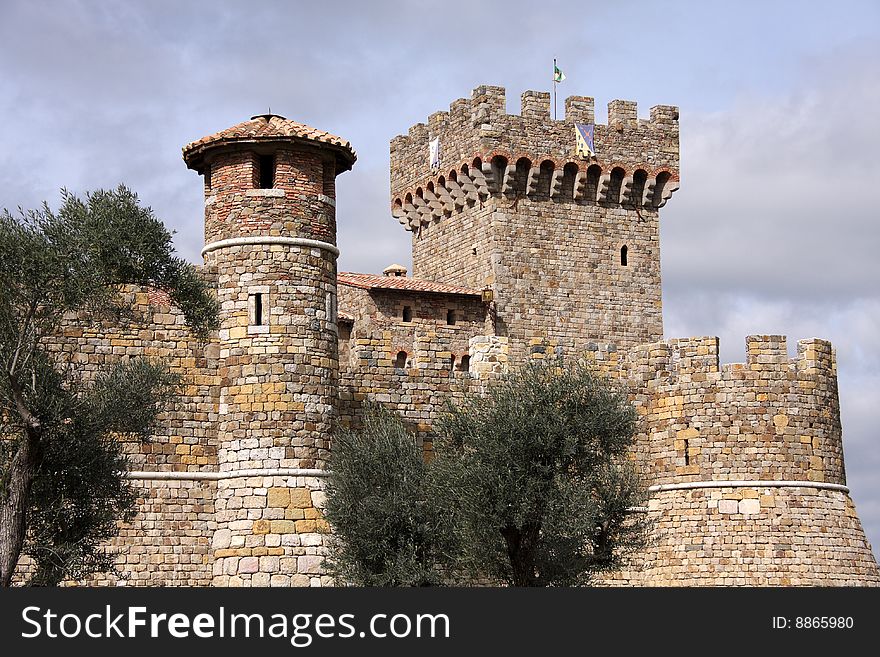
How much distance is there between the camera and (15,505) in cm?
2317

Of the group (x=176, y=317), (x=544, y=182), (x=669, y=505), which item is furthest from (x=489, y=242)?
(x=176, y=317)

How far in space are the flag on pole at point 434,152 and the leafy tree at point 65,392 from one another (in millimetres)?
24560

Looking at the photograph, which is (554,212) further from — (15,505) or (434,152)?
(15,505)

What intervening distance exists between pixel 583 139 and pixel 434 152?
4.45 metres

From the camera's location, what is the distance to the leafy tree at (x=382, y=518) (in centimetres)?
2564

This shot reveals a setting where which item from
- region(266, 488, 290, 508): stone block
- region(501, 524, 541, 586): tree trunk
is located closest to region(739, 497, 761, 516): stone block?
region(501, 524, 541, 586): tree trunk

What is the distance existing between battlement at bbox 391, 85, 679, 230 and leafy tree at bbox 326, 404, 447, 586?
69.1 ft

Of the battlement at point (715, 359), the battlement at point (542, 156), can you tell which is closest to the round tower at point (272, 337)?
the battlement at point (715, 359)

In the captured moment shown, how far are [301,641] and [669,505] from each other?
13.5 meters

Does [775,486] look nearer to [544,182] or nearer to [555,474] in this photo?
[555,474]

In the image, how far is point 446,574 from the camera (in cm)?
2639

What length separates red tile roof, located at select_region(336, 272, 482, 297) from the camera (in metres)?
44.9

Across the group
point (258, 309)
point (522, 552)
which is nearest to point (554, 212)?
point (258, 309)

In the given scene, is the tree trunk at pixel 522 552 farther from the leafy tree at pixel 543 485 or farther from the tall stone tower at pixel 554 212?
the tall stone tower at pixel 554 212
